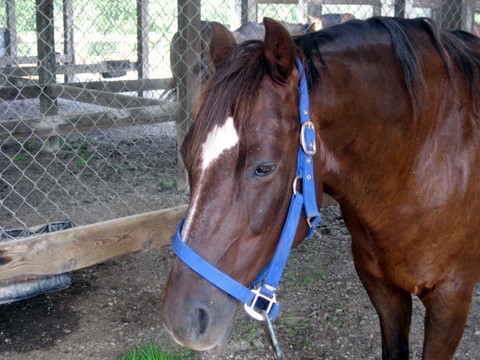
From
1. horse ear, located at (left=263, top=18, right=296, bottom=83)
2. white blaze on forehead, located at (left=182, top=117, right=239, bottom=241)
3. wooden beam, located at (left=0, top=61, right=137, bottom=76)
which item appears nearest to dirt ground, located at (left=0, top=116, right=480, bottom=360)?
white blaze on forehead, located at (left=182, top=117, right=239, bottom=241)

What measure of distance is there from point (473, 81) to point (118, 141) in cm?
503

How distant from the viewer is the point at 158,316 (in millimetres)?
3193

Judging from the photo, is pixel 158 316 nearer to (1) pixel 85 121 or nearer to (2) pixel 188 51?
(2) pixel 188 51

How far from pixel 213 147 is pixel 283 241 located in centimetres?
32

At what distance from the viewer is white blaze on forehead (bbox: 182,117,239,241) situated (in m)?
1.44

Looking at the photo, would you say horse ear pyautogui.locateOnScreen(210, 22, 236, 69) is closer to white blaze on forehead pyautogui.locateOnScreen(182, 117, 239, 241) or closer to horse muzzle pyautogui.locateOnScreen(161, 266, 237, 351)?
white blaze on forehead pyautogui.locateOnScreen(182, 117, 239, 241)

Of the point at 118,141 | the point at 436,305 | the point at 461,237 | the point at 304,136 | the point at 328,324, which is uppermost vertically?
the point at 304,136

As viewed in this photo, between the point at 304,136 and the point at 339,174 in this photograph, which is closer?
the point at 304,136

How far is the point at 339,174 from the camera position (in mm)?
1704

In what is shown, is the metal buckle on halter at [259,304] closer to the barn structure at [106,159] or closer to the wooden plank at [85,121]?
the barn structure at [106,159]

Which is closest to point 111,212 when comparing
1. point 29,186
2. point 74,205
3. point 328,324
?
point 74,205

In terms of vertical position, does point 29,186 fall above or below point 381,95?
below

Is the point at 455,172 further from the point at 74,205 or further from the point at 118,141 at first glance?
the point at 118,141

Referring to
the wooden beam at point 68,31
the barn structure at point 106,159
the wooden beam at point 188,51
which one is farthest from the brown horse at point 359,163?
the wooden beam at point 68,31
